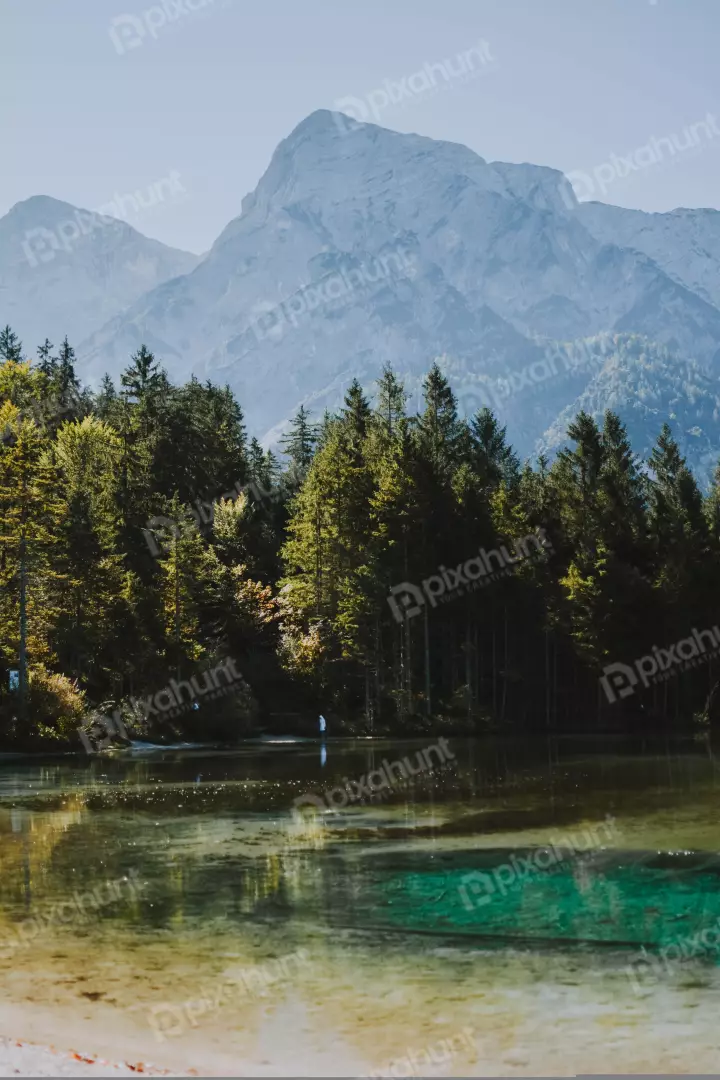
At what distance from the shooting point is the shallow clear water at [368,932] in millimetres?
11117

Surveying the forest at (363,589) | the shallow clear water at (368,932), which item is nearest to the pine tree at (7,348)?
the forest at (363,589)

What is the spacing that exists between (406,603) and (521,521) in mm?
12946

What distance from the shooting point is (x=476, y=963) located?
14023mm

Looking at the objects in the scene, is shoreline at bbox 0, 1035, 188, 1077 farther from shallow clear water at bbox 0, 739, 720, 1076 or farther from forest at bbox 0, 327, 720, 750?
forest at bbox 0, 327, 720, 750

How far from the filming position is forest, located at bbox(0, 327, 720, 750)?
60.3 m

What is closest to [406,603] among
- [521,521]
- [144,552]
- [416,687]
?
[416,687]

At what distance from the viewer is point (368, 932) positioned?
15703 millimetres

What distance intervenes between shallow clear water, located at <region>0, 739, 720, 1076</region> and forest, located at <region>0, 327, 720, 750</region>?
29.0m

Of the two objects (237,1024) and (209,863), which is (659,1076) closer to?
(237,1024)

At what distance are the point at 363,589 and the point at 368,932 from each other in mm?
53471

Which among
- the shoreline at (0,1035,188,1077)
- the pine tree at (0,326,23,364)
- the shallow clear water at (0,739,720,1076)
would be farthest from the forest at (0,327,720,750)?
the pine tree at (0,326,23,364)

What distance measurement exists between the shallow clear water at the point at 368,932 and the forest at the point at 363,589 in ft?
95.2

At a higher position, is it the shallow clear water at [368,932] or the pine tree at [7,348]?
the pine tree at [7,348]

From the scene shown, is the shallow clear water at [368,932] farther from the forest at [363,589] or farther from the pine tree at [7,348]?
the pine tree at [7,348]
